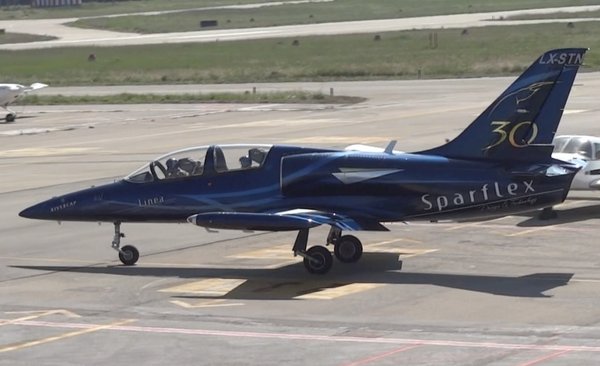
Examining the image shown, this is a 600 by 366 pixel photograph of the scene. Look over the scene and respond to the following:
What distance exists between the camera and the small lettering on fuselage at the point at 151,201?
2678 centimetres

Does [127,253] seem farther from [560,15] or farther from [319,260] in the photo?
[560,15]

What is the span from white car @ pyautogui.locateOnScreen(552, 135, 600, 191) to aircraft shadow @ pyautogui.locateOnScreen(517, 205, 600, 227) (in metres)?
0.72

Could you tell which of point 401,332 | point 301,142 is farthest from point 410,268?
point 301,142

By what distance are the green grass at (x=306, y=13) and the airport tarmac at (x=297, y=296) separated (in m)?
128

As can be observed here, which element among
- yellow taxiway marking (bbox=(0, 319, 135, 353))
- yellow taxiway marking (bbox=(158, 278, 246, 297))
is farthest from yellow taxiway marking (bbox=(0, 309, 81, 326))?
yellow taxiway marking (bbox=(158, 278, 246, 297))

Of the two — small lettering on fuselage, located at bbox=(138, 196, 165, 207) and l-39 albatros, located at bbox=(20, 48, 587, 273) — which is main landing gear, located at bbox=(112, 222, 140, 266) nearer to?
l-39 albatros, located at bbox=(20, 48, 587, 273)

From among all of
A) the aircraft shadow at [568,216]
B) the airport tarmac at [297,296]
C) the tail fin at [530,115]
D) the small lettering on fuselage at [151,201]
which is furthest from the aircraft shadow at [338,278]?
the aircraft shadow at [568,216]

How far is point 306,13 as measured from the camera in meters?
183

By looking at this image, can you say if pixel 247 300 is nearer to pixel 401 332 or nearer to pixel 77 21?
pixel 401 332

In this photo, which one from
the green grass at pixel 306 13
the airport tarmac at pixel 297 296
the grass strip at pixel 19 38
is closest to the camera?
the airport tarmac at pixel 297 296

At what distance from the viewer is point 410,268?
85.3 feet

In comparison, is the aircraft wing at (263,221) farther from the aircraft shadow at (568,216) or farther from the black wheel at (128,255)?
the aircraft shadow at (568,216)

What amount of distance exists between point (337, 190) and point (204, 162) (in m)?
2.79

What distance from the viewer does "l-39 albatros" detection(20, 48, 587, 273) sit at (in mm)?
24875
